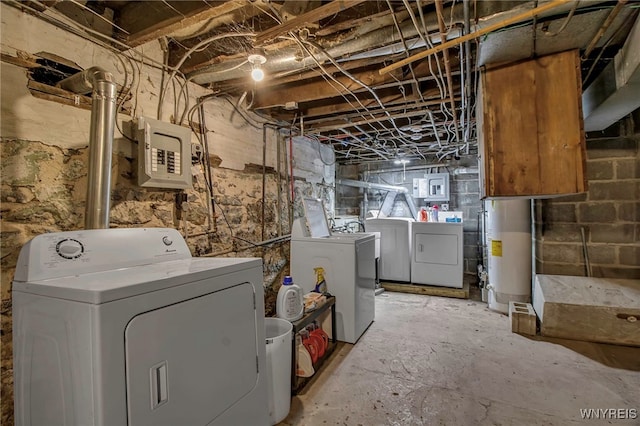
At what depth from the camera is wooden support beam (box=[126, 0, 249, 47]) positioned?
1.33 m

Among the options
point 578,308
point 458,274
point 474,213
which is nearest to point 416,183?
point 474,213

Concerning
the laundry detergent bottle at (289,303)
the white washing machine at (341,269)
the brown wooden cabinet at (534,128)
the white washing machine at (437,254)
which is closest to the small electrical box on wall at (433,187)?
the white washing machine at (437,254)

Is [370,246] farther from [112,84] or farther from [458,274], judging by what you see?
[112,84]

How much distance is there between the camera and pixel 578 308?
2.49m

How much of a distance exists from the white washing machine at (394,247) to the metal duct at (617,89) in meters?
2.34

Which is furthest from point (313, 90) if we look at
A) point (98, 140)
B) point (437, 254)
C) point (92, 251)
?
point (437, 254)

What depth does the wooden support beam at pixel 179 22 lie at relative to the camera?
1331 millimetres

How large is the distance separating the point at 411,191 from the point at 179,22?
449 centimetres

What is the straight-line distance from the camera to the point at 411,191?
5.25 metres

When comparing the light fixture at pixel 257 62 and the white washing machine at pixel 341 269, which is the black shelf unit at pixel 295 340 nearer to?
the white washing machine at pixel 341 269

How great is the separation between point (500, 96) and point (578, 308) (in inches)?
77.8

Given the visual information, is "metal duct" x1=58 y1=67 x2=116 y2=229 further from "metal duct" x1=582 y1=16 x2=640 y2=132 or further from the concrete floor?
"metal duct" x1=582 y1=16 x2=640 y2=132

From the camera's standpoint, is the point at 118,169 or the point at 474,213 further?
the point at 474,213

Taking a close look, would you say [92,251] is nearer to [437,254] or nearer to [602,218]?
[437,254]
